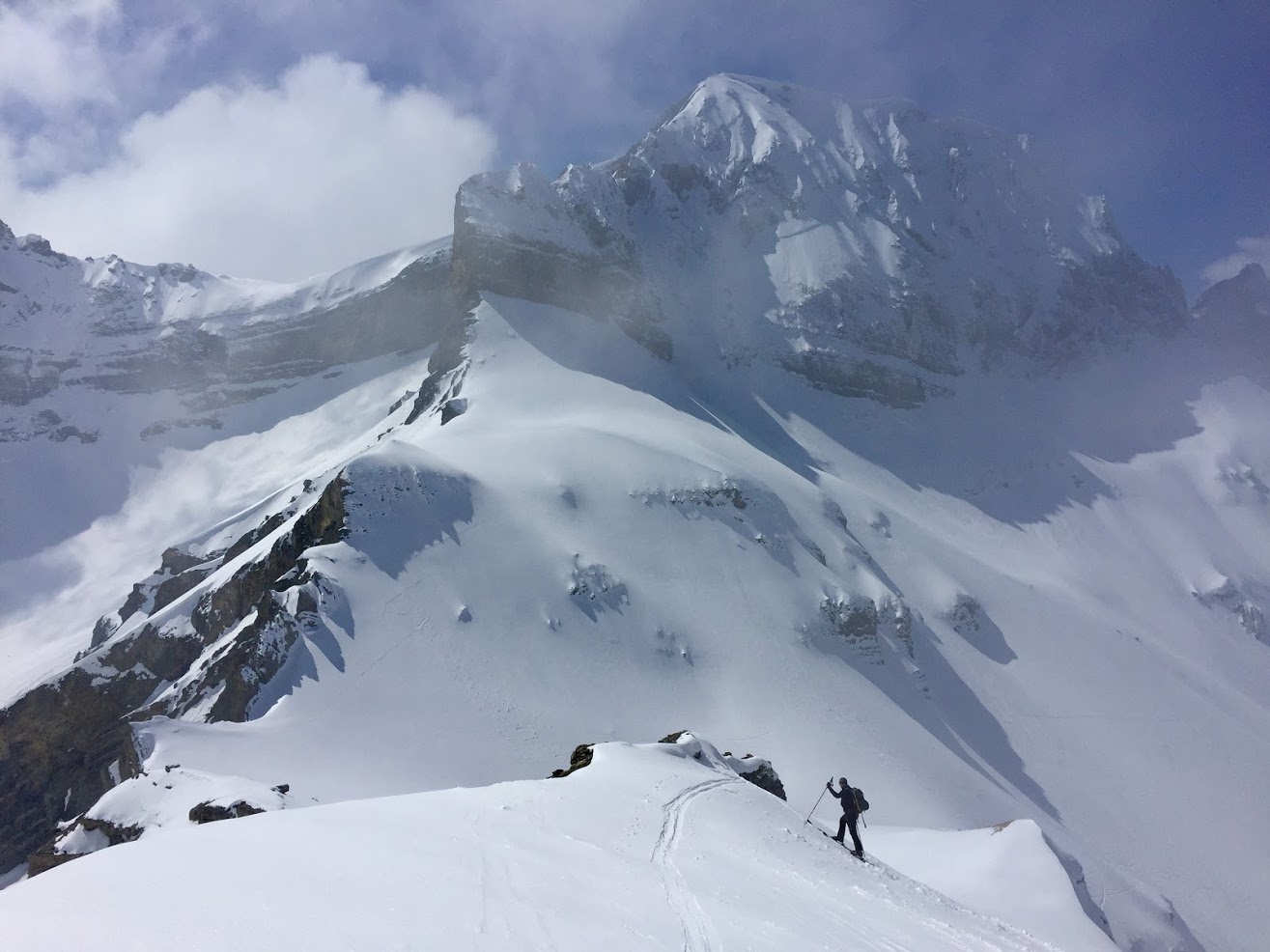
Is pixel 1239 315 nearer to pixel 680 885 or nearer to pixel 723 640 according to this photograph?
pixel 723 640

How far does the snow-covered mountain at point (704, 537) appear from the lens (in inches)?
1310

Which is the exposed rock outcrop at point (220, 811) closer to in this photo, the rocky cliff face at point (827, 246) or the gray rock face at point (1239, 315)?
the rocky cliff face at point (827, 246)

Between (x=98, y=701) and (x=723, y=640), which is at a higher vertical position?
(x=723, y=640)

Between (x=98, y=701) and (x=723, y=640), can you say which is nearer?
(x=723, y=640)

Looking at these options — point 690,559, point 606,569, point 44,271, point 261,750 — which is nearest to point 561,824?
point 261,750

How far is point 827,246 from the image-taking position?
120 m

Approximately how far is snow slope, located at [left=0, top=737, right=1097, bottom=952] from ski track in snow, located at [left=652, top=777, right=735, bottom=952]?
33mm

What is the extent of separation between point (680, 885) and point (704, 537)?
46.3 m

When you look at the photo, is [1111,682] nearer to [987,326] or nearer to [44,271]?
[987,326]

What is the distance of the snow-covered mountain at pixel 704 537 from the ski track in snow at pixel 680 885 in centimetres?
11

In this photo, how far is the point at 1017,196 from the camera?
473 feet

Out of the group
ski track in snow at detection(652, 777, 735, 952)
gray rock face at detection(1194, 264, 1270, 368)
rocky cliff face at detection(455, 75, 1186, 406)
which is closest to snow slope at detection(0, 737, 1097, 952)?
ski track in snow at detection(652, 777, 735, 952)

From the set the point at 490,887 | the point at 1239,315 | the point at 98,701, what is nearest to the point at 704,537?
the point at 98,701

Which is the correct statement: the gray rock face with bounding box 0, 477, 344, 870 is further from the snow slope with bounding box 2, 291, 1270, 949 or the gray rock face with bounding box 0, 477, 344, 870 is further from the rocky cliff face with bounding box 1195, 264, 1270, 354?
the rocky cliff face with bounding box 1195, 264, 1270, 354
